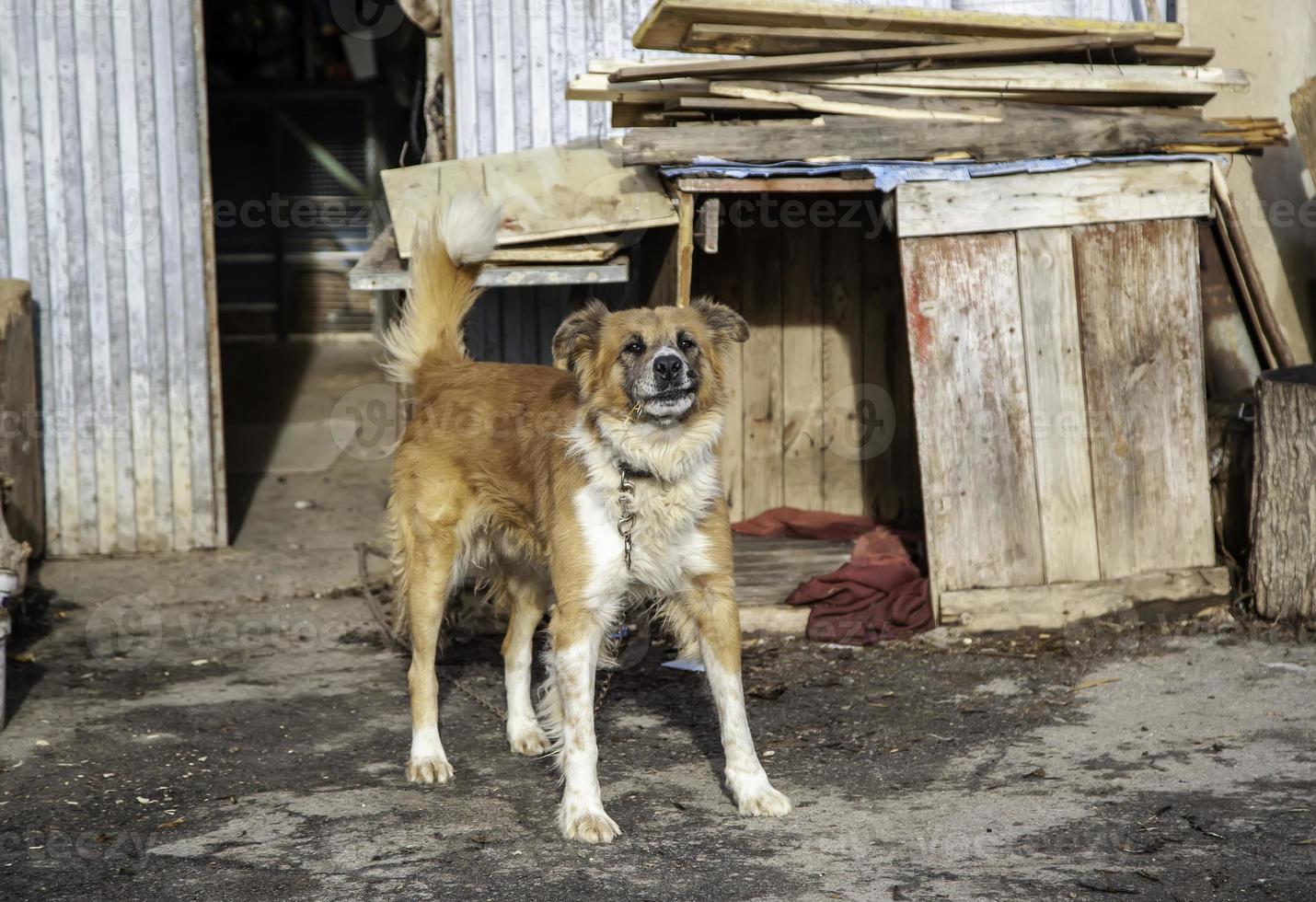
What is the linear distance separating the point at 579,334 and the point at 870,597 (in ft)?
8.21

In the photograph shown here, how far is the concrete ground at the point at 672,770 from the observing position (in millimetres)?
3682

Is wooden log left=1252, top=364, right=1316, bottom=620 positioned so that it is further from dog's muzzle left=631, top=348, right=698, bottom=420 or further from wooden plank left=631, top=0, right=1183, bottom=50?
dog's muzzle left=631, top=348, right=698, bottom=420

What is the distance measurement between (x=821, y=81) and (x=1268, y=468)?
8.66 ft

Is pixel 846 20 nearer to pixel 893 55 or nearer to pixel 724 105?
pixel 893 55

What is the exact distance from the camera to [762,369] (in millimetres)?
7934

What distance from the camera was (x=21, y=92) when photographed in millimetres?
7398

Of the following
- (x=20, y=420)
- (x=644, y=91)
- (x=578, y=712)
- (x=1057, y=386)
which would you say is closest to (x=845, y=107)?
(x=644, y=91)

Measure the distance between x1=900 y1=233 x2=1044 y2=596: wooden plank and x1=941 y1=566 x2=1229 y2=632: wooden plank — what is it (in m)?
0.09

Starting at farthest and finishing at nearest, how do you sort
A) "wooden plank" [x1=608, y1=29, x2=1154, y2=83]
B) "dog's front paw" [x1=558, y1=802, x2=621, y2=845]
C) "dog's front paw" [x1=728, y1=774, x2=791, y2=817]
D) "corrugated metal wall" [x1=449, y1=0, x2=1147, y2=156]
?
"corrugated metal wall" [x1=449, y1=0, x2=1147, y2=156], "wooden plank" [x1=608, y1=29, x2=1154, y2=83], "dog's front paw" [x1=728, y1=774, x2=791, y2=817], "dog's front paw" [x1=558, y1=802, x2=621, y2=845]

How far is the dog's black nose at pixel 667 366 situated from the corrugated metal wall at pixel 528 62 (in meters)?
3.66

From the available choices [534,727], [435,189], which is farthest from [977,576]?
[435,189]

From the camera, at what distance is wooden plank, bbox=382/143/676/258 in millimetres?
6289

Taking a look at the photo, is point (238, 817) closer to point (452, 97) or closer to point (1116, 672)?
point (1116, 672)

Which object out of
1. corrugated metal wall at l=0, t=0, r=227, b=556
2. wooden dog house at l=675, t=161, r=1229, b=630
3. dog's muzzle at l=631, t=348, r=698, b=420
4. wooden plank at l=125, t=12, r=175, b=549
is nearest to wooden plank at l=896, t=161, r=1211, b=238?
wooden dog house at l=675, t=161, r=1229, b=630
